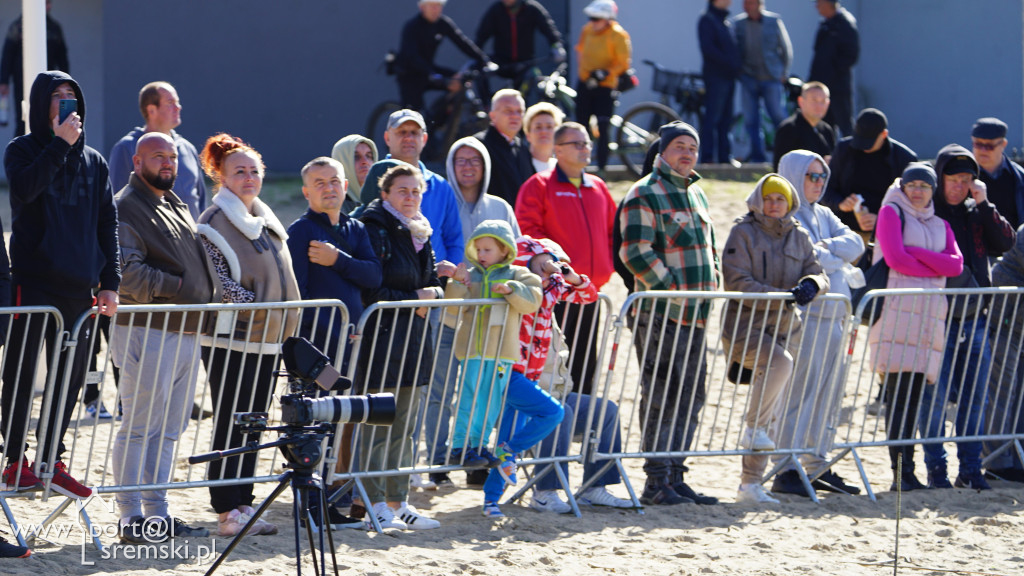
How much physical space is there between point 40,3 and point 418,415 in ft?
11.4

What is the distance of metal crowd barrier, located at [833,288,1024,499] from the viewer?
8.01 metres

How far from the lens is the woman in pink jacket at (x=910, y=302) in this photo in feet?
26.3

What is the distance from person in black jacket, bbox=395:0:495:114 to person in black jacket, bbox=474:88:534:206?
200 inches

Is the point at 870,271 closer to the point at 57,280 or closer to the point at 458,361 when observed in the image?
the point at 458,361

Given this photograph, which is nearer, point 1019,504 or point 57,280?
point 57,280

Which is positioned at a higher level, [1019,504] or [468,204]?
[468,204]

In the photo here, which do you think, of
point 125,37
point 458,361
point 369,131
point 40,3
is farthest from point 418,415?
point 125,37

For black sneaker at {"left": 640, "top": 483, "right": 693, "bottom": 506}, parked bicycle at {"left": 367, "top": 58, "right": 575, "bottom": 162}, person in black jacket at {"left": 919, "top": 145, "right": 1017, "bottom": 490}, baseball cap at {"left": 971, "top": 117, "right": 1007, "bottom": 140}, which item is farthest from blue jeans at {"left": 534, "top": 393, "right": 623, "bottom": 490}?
parked bicycle at {"left": 367, "top": 58, "right": 575, "bottom": 162}

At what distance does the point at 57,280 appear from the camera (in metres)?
6.25

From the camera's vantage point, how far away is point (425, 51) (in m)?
14.0

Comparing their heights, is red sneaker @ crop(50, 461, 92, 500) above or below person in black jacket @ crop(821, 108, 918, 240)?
below

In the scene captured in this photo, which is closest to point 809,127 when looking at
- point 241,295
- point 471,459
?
point 471,459

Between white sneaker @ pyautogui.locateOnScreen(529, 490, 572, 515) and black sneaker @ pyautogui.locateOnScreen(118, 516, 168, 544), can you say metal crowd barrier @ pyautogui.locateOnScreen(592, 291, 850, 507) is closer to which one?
white sneaker @ pyautogui.locateOnScreen(529, 490, 572, 515)

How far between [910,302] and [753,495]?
1379mm
